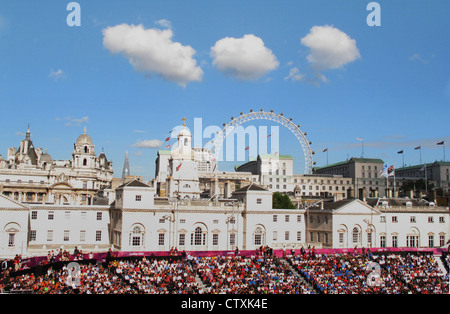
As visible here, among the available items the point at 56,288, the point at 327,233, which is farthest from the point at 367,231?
the point at 56,288

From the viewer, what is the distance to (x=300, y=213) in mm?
68250

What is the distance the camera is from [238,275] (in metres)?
48.6

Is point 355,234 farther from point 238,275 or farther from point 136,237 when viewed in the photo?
point 136,237

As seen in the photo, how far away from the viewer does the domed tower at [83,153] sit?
371 ft

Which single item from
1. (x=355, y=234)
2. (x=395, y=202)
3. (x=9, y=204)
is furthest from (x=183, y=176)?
(x=395, y=202)

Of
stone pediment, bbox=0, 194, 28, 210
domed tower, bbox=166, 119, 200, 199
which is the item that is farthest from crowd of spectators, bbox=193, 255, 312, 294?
domed tower, bbox=166, 119, 200, 199

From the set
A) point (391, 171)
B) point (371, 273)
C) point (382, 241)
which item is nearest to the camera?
point (371, 273)

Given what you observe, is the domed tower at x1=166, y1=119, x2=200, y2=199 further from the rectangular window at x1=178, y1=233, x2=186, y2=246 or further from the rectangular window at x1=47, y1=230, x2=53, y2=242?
the rectangular window at x1=47, y1=230, x2=53, y2=242

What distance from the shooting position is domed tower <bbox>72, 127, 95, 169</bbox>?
113000 millimetres

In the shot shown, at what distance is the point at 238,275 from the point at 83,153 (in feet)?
243

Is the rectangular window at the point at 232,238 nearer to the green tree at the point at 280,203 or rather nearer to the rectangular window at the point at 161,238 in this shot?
the rectangular window at the point at 161,238

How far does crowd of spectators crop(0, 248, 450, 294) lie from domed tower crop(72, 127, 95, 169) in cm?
6432
